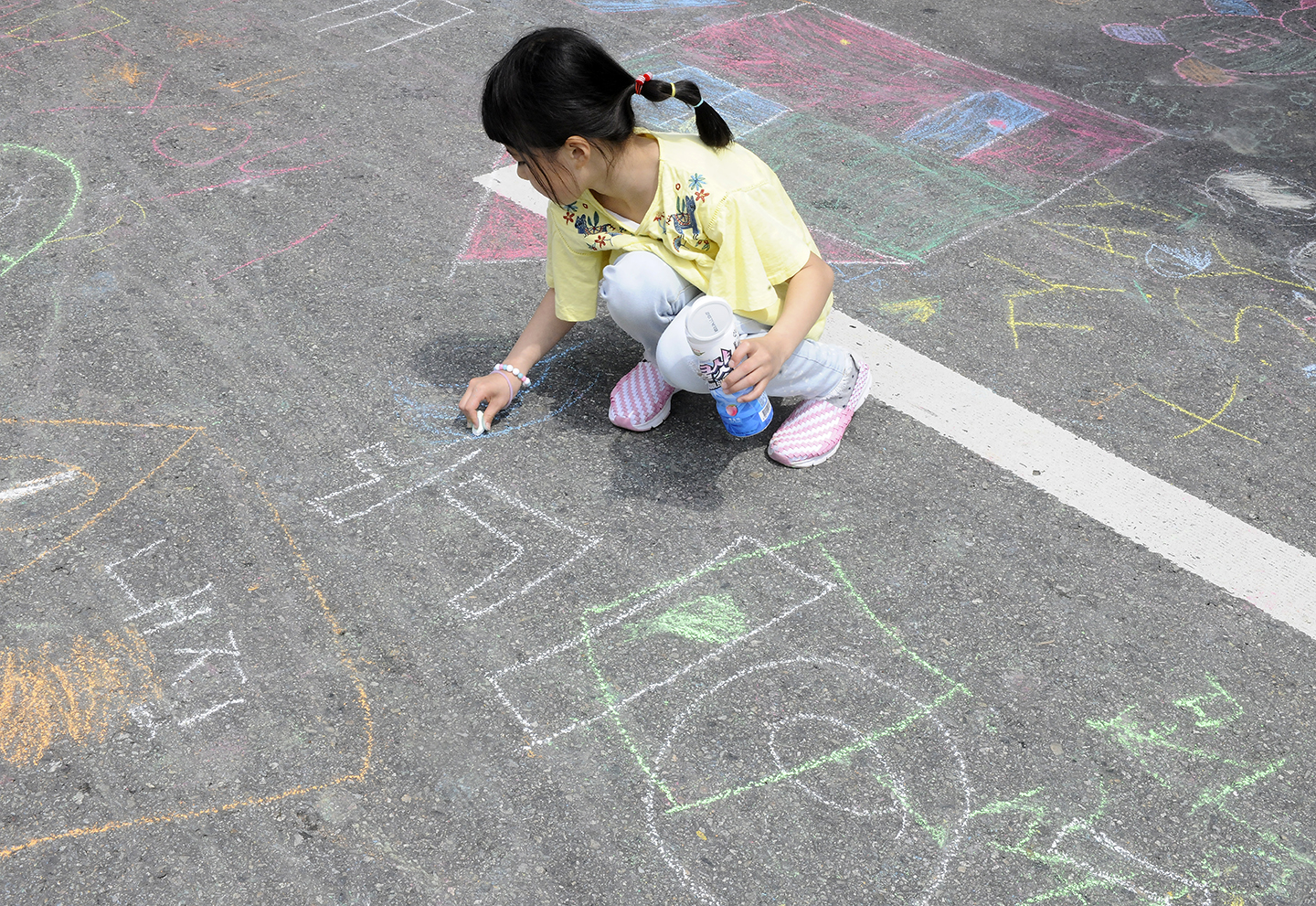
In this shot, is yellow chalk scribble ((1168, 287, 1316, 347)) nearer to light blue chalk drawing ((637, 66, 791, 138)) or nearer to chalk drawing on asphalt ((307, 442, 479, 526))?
light blue chalk drawing ((637, 66, 791, 138))

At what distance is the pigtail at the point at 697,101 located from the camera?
2146 mm

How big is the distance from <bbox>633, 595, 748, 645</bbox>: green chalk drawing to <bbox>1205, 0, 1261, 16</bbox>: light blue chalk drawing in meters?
4.75

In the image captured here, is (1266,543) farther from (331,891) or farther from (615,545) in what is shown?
(331,891)

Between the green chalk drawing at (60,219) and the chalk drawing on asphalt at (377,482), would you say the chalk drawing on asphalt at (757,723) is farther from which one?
the green chalk drawing at (60,219)

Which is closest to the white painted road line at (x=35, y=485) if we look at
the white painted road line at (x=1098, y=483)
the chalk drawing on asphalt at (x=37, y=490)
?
the chalk drawing on asphalt at (x=37, y=490)

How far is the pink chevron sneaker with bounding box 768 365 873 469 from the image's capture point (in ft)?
8.21

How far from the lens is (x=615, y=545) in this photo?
228 centimetres

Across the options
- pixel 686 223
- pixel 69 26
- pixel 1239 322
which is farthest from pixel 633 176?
pixel 69 26

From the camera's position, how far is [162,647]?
2.03 m

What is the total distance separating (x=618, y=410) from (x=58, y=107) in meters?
2.79

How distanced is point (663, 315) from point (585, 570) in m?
0.59

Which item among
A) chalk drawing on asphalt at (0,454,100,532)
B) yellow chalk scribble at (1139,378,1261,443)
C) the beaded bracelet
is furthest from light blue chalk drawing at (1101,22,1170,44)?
chalk drawing on asphalt at (0,454,100,532)

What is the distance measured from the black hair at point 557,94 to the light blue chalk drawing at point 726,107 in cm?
179

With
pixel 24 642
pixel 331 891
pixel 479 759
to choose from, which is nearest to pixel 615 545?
pixel 479 759
